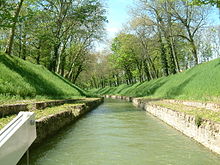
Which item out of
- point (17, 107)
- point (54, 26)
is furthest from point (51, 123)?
point (54, 26)

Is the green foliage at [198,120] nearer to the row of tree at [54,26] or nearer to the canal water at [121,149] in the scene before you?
the canal water at [121,149]

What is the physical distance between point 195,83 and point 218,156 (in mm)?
12810

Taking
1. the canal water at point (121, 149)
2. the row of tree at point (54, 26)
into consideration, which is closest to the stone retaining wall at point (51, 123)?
the canal water at point (121, 149)

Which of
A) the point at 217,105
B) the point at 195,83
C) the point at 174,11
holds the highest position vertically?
the point at 174,11

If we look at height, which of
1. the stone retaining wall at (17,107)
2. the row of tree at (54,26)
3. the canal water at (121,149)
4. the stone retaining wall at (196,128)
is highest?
the row of tree at (54,26)

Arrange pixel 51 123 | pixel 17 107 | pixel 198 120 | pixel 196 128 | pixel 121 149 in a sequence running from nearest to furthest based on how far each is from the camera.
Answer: pixel 121 149 → pixel 198 120 → pixel 196 128 → pixel 51 123 → pixel 17 107

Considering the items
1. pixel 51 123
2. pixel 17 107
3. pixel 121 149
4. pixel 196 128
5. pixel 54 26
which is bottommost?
pixel 121 149

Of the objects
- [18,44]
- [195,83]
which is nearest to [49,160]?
[195,83]

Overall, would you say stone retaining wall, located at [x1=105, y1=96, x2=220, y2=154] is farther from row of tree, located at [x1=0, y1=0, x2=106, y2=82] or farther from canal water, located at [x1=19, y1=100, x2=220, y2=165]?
row of tree, located at [x1=0, y1=0, x2=106, y2=82]

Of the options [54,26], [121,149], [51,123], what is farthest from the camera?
[54,26]

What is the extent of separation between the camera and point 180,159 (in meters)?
5.27

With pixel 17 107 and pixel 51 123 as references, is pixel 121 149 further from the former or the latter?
pixel 17 107

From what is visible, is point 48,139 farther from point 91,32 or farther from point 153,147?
point 91,32

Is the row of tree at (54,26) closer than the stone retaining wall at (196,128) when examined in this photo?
No
